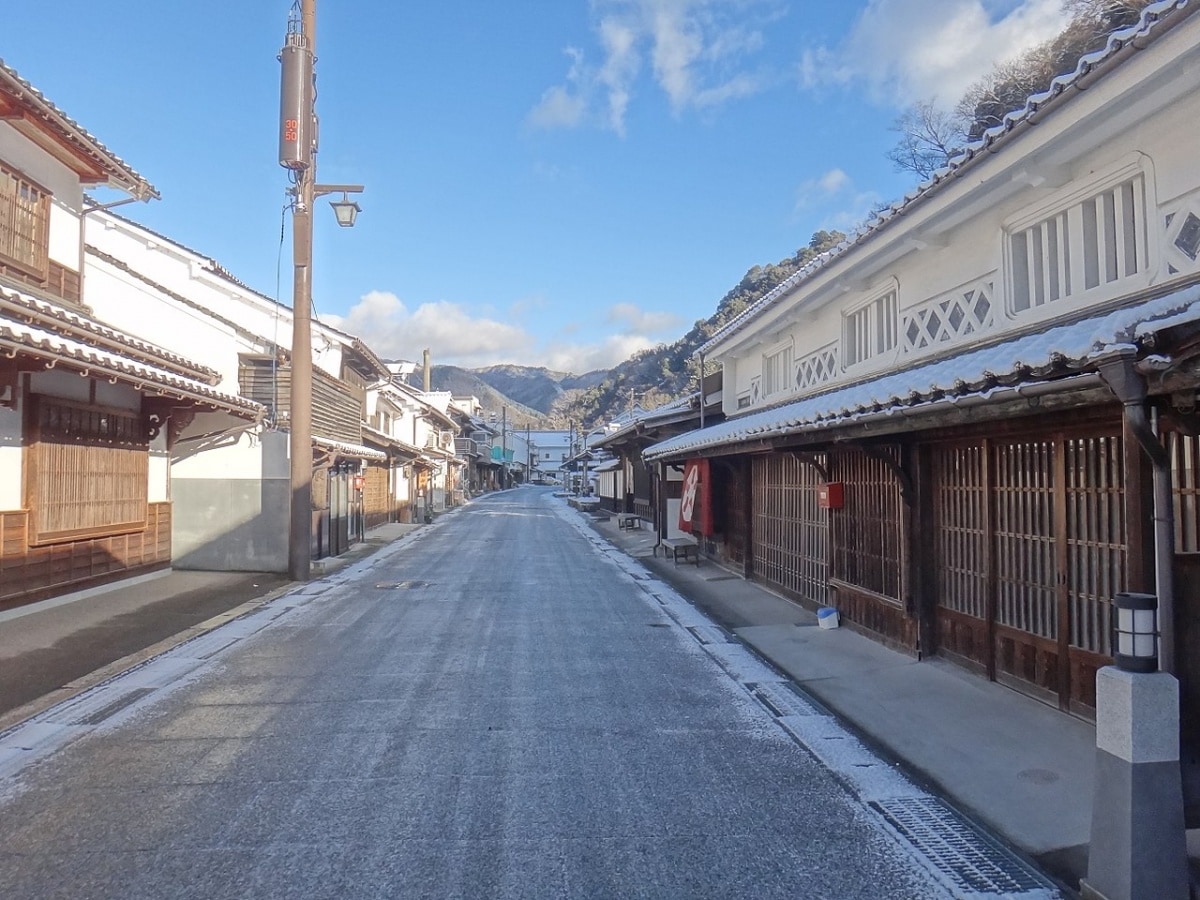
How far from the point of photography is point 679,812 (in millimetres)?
4887

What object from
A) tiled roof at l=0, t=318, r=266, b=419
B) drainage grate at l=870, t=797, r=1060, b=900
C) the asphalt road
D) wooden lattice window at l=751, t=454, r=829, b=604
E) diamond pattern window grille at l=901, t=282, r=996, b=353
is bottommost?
drainage grate at l=870, t=797, r=1060, b=900

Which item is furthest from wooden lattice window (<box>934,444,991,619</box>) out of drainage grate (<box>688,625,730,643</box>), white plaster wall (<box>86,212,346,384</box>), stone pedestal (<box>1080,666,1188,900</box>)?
white plaster wall (<box>86,212,346,384</box>)

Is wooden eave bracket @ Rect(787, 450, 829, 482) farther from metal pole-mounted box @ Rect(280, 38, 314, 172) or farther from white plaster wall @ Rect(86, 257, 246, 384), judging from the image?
white plaster wall @ Rect(86, 257, 246, 384)

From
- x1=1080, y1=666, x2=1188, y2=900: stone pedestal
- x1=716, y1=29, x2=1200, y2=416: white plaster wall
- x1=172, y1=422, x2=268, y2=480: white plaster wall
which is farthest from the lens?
x1=172, y1=422, x2=268, y2=480: white plaster wall

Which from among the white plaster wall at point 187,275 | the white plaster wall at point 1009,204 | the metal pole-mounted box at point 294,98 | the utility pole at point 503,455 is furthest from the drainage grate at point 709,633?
the utility pole at point 503,455

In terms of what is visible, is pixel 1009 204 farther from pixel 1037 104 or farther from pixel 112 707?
pixel 112 707

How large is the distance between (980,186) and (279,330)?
64.1 feet

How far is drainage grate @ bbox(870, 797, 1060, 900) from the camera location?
402 centimetres

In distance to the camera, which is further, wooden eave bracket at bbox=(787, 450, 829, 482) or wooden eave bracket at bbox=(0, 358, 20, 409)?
wooden eave bracket at bbox=(787, 450, 829, 482)

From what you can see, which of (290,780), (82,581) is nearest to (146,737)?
(290,780)

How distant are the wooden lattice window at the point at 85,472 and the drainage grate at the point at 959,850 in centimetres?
1120

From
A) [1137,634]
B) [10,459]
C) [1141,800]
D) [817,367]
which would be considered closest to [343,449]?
[10,459]

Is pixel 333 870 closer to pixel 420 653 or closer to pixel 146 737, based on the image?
pixel 146 737

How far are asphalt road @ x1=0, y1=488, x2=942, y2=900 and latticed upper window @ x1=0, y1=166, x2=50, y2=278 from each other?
6922mm
